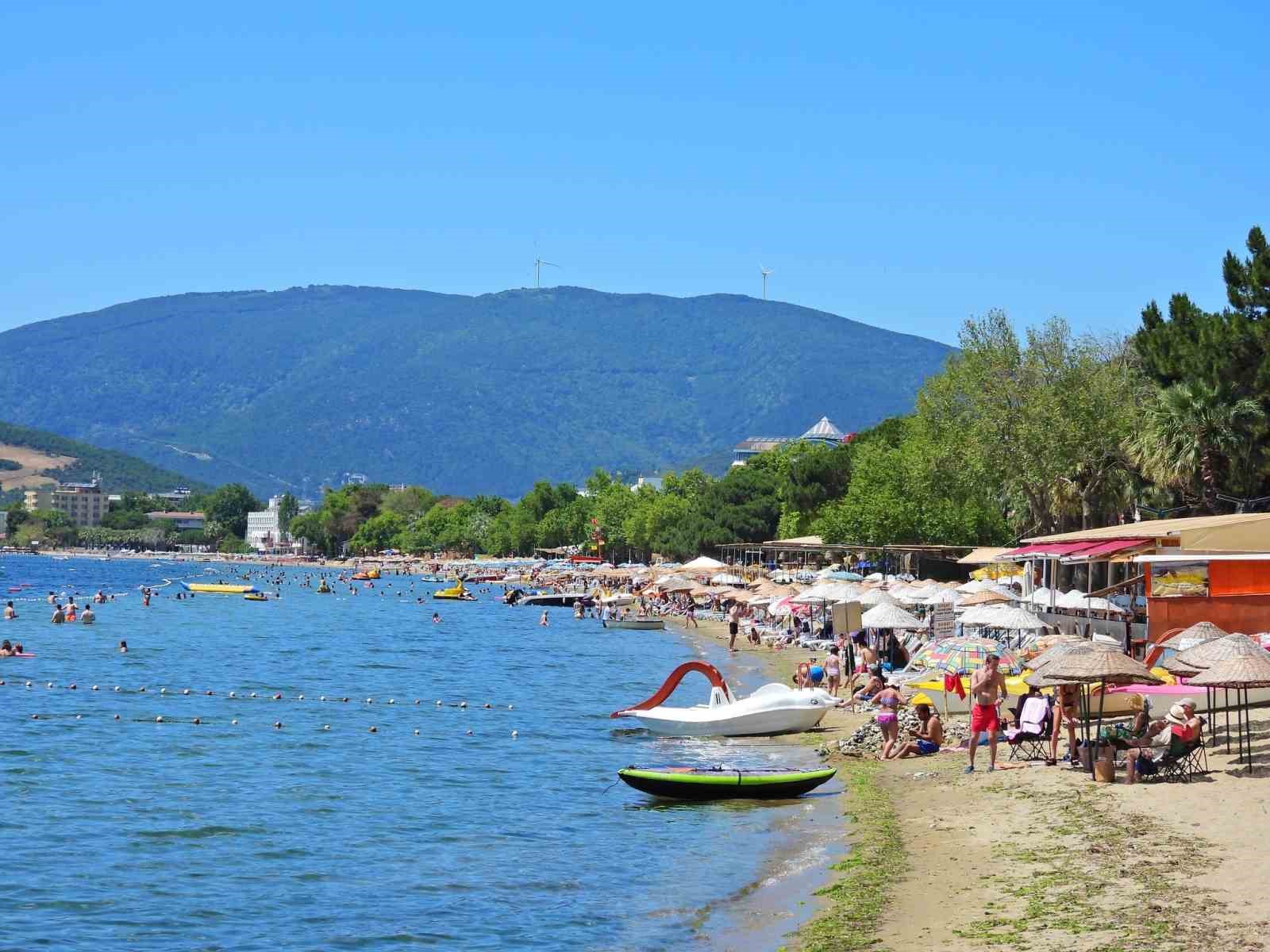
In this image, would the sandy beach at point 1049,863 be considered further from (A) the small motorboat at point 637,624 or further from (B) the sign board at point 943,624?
(A) the small motorboat at point 637,624

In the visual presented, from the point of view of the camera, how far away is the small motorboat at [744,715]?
30.4m

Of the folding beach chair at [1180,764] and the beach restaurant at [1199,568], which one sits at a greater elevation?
Answer: the beach restaurant at [1199,568]

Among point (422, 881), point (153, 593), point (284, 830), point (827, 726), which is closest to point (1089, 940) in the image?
point (422, 881)

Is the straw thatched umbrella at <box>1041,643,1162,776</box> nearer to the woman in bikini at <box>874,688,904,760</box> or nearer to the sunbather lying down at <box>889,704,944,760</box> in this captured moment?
the sunbather lying down at <box>889,704,944,760</box>

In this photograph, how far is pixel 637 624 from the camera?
251 ft

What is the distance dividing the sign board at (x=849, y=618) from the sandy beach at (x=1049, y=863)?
24.6 metres

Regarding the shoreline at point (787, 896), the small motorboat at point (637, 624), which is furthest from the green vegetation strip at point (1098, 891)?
the small motorboat at point (637, 624)

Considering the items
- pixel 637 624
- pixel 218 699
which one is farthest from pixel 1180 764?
pixel 637 624

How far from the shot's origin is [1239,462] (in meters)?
49.0

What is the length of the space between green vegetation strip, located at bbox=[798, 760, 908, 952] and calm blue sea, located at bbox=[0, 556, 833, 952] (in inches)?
36.7

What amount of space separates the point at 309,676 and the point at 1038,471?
32129mm

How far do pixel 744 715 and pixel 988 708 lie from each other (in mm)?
8015

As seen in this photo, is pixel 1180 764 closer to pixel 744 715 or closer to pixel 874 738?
pixel 874 738

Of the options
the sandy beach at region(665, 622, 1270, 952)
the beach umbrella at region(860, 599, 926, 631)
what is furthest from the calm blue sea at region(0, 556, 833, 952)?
the beach umbrella at region(860, 599, 926, 631)
